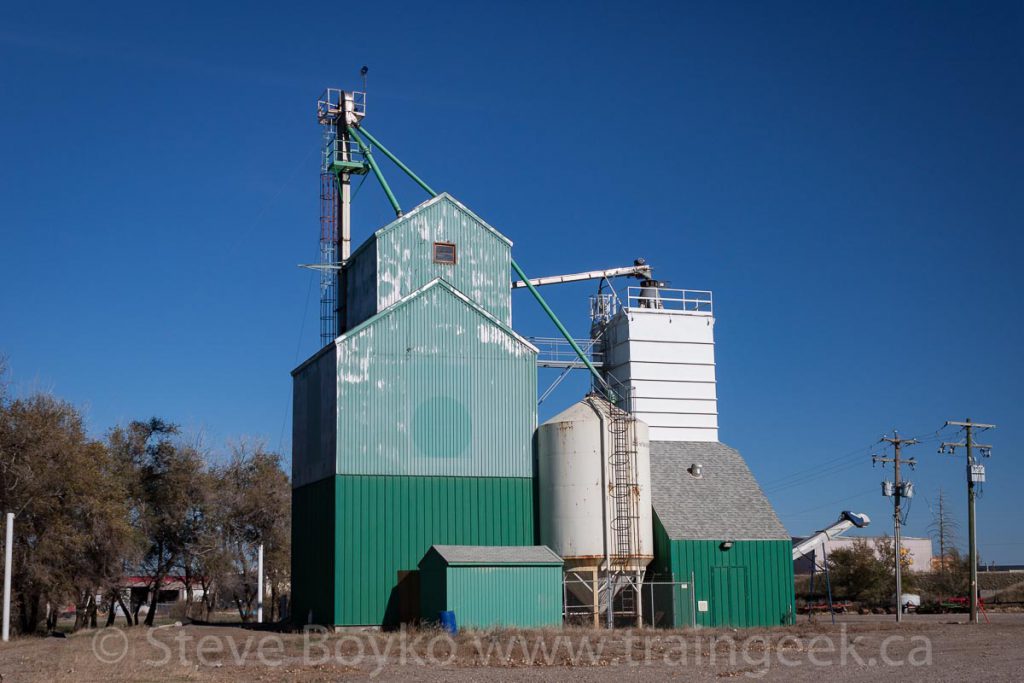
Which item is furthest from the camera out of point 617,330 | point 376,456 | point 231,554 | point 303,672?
point 231,554

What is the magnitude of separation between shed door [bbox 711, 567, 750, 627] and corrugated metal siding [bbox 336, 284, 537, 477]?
8.36 metres

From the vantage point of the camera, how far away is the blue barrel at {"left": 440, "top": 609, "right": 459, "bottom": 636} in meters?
36.0

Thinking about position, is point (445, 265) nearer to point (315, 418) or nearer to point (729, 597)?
point (315, 418)

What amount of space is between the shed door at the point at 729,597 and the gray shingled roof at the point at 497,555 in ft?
22.2

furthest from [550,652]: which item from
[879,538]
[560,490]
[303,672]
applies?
[879,538]

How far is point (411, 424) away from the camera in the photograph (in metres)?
41.1

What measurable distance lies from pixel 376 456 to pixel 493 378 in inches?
214

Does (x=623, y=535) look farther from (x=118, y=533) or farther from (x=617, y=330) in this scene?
(x=118, y=533)

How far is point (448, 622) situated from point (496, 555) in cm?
374

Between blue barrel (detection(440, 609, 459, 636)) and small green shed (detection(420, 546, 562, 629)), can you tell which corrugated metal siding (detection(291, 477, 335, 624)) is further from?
blue barrel (detection(440, 609, 459, 636))

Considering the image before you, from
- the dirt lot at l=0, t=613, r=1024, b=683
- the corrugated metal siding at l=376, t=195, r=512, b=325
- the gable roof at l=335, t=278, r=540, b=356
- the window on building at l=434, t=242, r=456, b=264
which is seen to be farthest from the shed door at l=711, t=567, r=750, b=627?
the window on building at l=434, t=242, r=456, b=264

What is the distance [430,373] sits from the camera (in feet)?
137

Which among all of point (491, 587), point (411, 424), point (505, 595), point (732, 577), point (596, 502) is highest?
point (411, 424)

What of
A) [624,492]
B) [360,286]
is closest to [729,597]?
[624,492]
